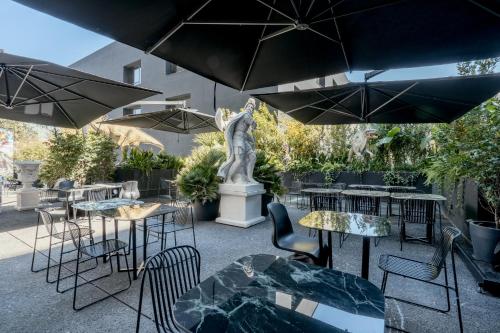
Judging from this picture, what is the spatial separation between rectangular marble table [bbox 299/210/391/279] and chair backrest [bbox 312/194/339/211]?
7.80 ft

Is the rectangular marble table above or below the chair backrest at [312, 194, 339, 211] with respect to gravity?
above

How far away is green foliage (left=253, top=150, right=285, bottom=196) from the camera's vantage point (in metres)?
7.26

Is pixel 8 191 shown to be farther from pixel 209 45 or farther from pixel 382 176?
A: pixel 382 176

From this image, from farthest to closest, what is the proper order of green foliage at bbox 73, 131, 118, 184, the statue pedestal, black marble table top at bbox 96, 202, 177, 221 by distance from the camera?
1. green foliage at bbox 73, 131, 118, 184
2. the statue pedestal
3. black marble table top at bbox 96, 202, 177, 221

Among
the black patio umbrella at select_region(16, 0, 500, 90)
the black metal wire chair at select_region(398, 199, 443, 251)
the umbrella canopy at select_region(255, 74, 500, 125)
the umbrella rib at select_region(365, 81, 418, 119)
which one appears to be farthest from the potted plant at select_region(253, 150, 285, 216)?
the black patio umbrella at select_region(16, 0, 500, 90)

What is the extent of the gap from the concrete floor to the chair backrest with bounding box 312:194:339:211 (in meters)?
1.08

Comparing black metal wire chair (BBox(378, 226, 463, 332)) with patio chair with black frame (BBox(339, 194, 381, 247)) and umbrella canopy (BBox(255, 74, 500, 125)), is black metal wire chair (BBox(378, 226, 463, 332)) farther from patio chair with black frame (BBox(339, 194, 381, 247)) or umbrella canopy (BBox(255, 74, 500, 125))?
patio chair with black frame (BBox(339, 194, 381, 247))

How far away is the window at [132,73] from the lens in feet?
58.3

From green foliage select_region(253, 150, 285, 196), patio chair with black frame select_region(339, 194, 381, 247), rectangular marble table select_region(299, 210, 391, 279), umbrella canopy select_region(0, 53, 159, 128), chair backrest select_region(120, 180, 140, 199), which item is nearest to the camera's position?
rectangular marble table select_region(299, 210, 391, 279)

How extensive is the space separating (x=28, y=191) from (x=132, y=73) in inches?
506

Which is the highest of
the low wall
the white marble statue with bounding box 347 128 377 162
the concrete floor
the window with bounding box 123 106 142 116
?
the window with bounding box 123 106 142 116

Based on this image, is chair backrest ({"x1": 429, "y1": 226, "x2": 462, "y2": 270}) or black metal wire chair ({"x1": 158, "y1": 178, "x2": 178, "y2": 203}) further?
black metal wire chair ({"x1": 158, "y1": 178, "x2": 178, "y2": 203})

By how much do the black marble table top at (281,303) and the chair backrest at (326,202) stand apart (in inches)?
164

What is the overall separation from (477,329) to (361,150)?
8.60 metres
